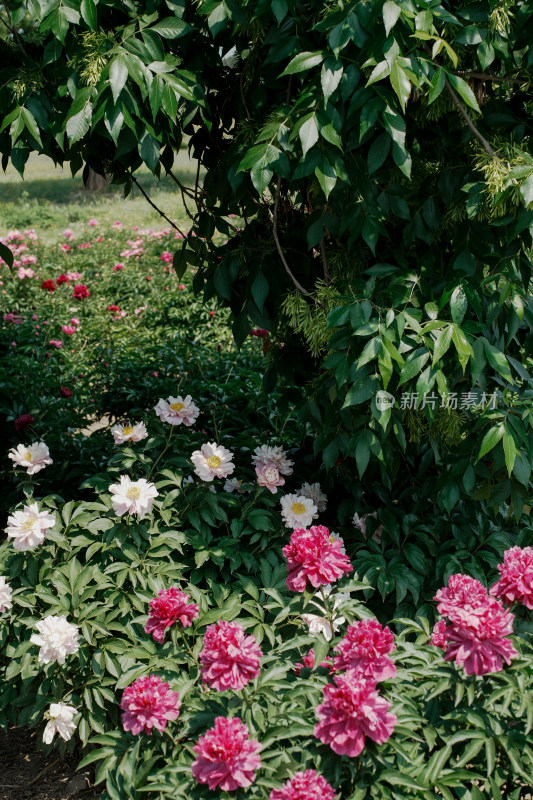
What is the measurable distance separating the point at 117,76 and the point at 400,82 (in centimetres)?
67

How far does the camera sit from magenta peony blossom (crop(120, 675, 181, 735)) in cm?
152

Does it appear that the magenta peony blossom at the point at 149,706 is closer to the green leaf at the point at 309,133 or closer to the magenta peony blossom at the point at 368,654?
the magenta peony blossom at the point at 368,654

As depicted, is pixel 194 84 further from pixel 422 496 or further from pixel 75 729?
pixel 75 729

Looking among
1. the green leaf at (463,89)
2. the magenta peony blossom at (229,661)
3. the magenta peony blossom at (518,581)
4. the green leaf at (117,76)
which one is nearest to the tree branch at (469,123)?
the green leaf at (463,89)

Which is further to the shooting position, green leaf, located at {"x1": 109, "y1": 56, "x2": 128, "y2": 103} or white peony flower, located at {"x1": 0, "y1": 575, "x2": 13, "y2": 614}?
white peony flower, located at {"x1": 0, "y1": 575, "x2": 13, "y2": 614}

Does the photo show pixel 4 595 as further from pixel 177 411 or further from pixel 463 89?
pixel 463 89

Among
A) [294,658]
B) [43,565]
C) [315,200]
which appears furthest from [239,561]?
[315,200]

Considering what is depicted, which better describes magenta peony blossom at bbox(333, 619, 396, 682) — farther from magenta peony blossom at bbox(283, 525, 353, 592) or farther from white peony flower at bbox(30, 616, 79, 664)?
white peony flower at bbox(30, 616, 79, 664)

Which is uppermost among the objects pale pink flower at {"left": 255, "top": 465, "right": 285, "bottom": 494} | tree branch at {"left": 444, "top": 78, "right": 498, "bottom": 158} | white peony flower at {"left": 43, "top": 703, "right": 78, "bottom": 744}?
tree branch at {"left": 444, "top": 78, "right": 498, "bottom": 158}

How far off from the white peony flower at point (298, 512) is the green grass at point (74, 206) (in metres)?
6.13

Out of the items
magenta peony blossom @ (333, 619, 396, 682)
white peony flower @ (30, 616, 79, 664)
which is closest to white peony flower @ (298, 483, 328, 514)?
white peony flower @ (30, 616, 79, 664)

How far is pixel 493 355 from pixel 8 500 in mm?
2059

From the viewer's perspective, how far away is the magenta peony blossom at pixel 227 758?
4.42 ft

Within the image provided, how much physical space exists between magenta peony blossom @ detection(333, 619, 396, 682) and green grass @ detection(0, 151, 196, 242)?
23.0ft
